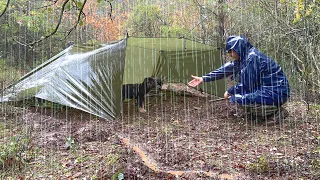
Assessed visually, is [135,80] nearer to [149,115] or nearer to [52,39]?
[149,115]

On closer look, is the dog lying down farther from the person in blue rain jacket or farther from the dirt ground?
the person in blue rain jacket

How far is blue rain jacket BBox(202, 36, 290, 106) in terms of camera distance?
4.05m

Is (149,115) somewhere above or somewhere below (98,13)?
below

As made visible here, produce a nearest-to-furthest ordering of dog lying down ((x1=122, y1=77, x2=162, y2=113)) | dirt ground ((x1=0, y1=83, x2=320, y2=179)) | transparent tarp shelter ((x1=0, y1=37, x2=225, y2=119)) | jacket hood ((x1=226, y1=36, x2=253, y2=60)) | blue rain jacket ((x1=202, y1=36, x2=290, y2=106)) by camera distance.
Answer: dirt ground ((x1=0, y1=83, x2=320, y2=179)), blue rain jacket ((x1=202, y1=36, x2=290, y2=106)), jacket hood ((x1=226, y1=36, x2=253, y2=60)), transparent tarp shelter ((x1=0, y1=37, x2=225, y2=119)), dog lying down ((x1=122, y1=77, x2=162, y2=113))

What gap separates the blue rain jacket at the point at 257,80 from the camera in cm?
405

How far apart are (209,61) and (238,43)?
7.88 feet

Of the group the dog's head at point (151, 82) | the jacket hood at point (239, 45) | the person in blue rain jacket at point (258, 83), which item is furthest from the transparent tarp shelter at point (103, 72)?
the jacket hood at point (239, 45)

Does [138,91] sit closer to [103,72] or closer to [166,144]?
[103,72]

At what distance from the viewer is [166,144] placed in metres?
3.50

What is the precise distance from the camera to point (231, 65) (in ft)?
15.5

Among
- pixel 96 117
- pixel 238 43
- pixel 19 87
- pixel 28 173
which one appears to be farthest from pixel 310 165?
pixel 19 87

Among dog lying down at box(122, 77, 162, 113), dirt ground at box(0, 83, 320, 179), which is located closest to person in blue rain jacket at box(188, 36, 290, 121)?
dirt ground at box(0, 83, 320, 179)

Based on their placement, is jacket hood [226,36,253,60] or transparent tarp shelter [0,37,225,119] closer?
Result: jacket hood [226,36,253,60]

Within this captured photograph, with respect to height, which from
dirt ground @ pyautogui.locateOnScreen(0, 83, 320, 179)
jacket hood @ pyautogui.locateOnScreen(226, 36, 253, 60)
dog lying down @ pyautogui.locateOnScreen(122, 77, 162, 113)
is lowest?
dirt ground @ pyautogui.locateOnScreen(0, 83, 320, 179)
